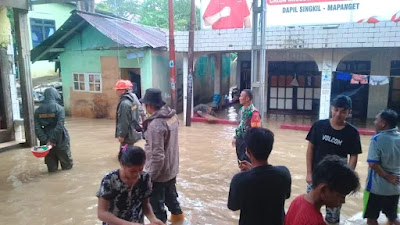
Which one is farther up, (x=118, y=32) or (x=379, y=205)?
(x=118, y=32)

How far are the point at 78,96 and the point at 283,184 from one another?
41.3ft

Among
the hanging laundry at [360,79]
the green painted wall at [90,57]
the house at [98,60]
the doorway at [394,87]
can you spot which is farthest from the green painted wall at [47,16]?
the doorway at [394,87]

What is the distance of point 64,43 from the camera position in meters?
13.3

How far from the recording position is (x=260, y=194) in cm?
219

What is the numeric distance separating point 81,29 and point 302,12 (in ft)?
28.9

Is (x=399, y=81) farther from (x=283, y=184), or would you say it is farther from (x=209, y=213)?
(x=283, y=184)

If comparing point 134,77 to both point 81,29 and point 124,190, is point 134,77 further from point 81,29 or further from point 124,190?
point 124,190

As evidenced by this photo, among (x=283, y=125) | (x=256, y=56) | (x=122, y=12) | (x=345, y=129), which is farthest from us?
(x=122, y=12)

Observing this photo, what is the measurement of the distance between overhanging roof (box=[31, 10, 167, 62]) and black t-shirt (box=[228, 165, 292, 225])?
32.2 ft

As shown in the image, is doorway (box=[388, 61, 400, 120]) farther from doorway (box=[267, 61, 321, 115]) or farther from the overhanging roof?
the overhanging roof

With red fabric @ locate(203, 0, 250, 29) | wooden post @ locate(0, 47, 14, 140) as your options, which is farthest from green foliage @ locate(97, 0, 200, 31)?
wooden post @ locate(0, 47, 14, 140)

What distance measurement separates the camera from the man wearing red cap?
234 inches

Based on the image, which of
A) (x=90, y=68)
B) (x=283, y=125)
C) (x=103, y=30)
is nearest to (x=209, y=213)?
(x=283, y=125)

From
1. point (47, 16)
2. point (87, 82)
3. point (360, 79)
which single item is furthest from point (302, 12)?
point (47, 16)
